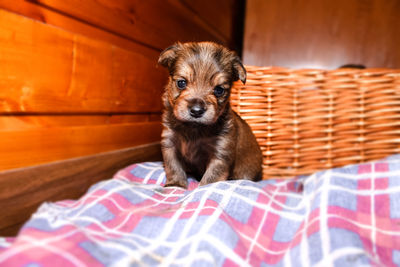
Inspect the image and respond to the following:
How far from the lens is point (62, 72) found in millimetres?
1941

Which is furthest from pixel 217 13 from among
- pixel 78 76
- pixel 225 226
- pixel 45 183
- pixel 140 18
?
pixel 225 226

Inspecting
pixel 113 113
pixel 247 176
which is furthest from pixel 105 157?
pixel 247 176

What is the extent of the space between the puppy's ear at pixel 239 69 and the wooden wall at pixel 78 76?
3.20ft

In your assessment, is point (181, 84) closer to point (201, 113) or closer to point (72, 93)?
point (201, 113)

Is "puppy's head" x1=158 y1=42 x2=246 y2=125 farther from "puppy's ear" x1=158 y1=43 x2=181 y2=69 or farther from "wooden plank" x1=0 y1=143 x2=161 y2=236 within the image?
"wooden plank" x1=0 y1=143 x2=161 y2=236

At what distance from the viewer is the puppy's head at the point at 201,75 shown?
2.04 m

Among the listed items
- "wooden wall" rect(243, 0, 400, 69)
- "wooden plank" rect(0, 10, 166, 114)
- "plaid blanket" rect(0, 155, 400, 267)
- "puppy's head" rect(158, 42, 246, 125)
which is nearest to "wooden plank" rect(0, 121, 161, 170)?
"wooden plank" rect(0, 10, 166, 114)

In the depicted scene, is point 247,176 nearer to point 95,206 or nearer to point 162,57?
point 162,57

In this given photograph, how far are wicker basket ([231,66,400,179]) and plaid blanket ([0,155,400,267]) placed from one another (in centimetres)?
81

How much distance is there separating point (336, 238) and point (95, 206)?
1.18m

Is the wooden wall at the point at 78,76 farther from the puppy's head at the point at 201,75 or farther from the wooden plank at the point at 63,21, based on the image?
the puppy's head at the point at 201,75

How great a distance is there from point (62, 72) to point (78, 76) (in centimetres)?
15

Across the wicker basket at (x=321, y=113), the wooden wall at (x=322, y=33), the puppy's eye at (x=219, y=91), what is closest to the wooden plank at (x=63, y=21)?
the puppy's eye at (x=219, y=91)

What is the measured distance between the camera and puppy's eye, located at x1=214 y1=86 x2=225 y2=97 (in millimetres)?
2181
